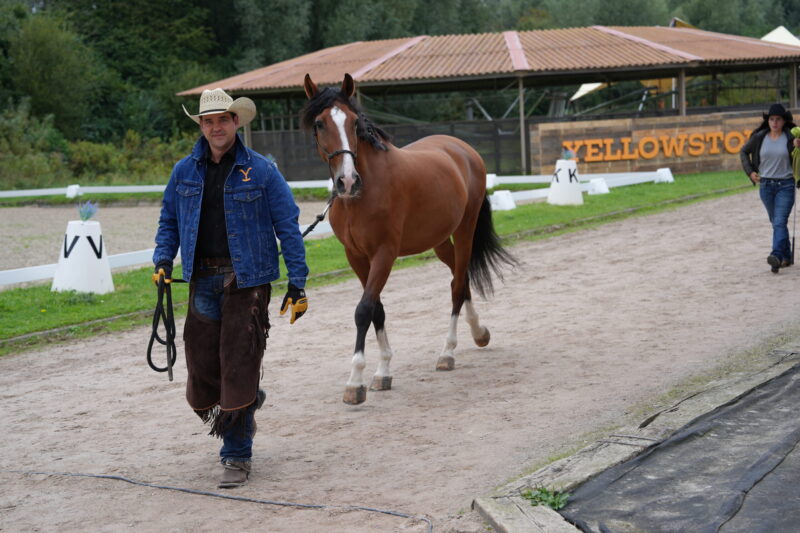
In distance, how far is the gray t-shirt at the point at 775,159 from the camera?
1093 cm

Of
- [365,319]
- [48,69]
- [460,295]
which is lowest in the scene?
[460,295]

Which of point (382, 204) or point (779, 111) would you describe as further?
point (779, 111)

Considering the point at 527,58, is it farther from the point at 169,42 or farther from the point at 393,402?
the point at 169,42

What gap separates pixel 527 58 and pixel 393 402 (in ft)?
86.3

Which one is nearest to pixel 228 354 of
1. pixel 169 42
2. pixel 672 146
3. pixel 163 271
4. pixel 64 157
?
pixel 163 271

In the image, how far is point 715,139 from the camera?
2725 cm

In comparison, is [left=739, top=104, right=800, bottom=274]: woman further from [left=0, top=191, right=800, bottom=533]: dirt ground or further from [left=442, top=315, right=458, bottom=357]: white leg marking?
[left=442, top=315, right=458, bottom=357]: white leg marking

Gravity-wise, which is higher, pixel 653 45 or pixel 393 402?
pixel 653 45

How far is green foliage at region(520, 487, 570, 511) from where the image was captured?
414 cm

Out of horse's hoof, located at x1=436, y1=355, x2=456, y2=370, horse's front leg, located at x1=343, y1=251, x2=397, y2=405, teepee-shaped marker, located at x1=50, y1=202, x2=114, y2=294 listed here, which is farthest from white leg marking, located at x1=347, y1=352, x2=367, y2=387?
teepee-shaped marker, located at x1=50, y1=202, x2=114, y2=294

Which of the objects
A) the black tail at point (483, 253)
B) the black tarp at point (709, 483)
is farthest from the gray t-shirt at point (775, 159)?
the black tarp at point (709, 483)

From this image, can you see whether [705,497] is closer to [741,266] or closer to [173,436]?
[173,436]

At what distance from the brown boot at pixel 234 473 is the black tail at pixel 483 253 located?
3.84m

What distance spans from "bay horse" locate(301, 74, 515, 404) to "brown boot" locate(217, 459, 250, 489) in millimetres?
1523
